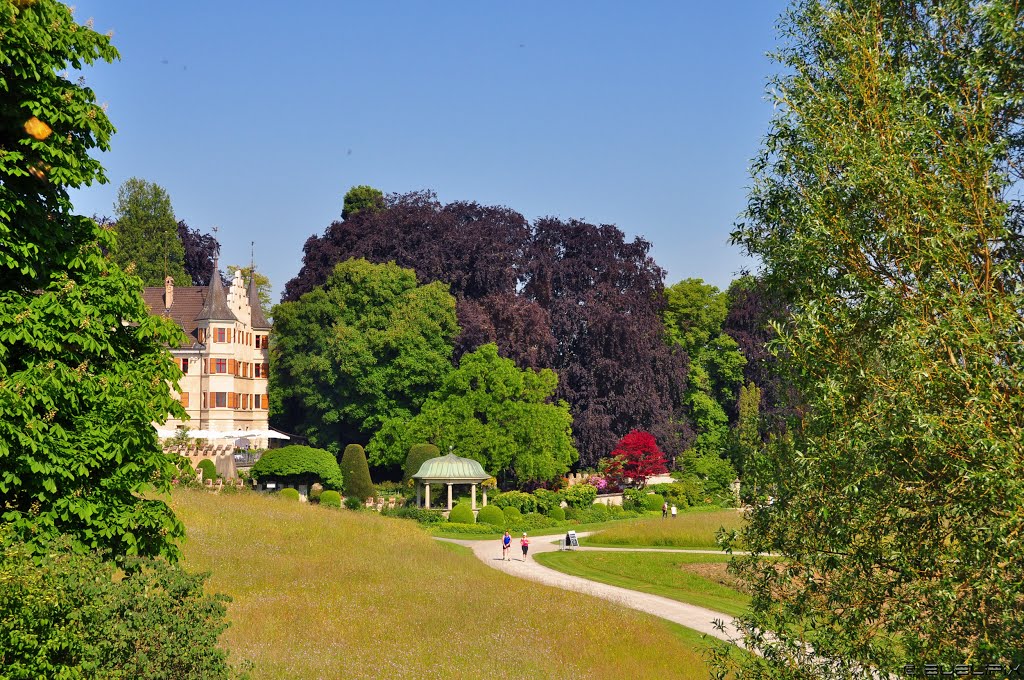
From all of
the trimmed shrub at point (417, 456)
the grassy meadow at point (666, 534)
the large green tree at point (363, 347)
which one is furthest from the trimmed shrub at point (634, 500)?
the large green tree at point (363, 347)

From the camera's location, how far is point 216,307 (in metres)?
70.4

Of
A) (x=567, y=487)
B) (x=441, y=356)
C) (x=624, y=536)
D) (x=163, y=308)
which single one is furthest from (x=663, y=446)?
(x=163, y=308)

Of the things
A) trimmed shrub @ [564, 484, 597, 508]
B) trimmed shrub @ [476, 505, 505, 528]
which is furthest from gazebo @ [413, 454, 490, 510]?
trimmed shrub @ [564, 484, 597, 508]

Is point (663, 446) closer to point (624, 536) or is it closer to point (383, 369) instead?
point (383, 369)

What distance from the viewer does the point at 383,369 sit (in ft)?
220

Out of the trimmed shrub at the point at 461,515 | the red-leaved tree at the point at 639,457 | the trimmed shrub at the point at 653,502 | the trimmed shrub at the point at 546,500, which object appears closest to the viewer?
the trimmed shrub at the point at 461,515

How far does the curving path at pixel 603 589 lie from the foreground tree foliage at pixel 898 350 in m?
8.15

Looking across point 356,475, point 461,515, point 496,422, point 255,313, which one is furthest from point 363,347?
point 461,515

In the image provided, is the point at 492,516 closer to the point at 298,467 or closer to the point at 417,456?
the point at 417,456

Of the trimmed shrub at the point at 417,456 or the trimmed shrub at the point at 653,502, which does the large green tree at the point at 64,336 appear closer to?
the trimmed shrub at the point at 417,456

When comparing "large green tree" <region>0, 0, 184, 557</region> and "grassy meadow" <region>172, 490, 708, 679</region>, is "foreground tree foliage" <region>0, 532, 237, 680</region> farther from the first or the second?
"grassy meadow" <region>172, 490, 708, 679</region>

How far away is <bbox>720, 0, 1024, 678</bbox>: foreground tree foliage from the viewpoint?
42.1ft

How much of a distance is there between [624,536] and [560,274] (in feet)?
93.7

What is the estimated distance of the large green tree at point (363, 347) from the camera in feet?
218
